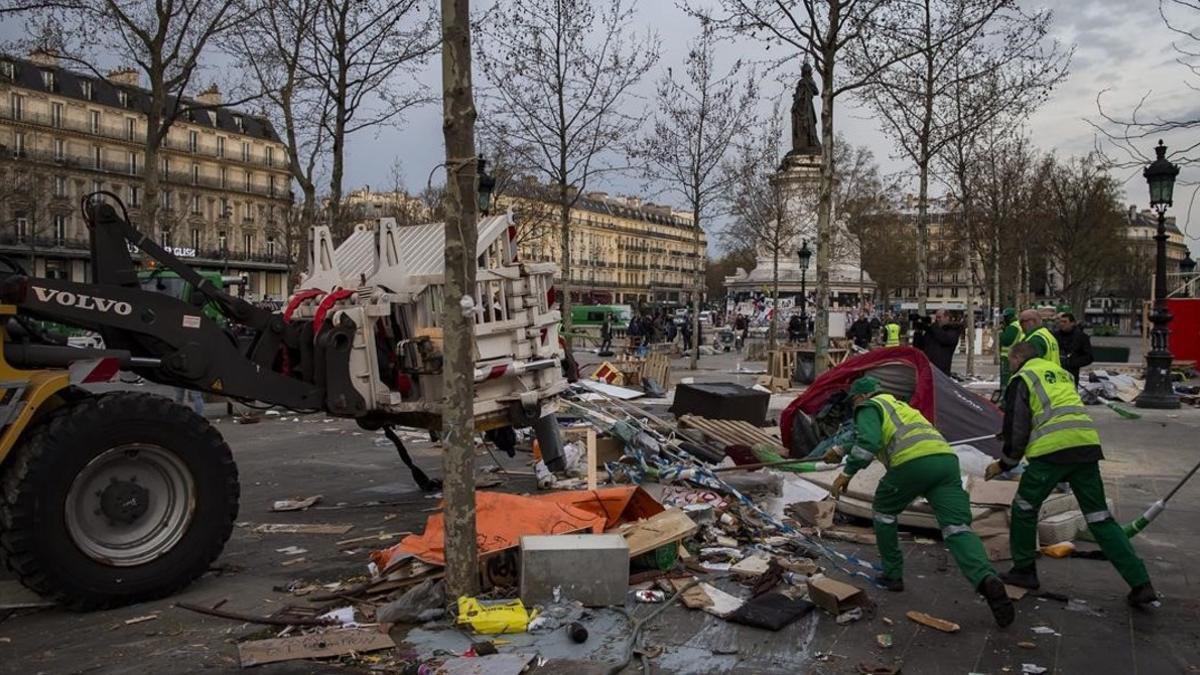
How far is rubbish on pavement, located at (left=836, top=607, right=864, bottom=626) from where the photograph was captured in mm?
5566

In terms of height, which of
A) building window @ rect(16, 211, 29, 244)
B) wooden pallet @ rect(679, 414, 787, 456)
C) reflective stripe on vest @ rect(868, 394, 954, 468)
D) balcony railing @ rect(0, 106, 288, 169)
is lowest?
wooden pallet @ rect(679, 414, 787, 456)

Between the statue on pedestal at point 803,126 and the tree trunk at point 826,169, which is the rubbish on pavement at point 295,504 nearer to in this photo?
the tree trunk at point 826,169

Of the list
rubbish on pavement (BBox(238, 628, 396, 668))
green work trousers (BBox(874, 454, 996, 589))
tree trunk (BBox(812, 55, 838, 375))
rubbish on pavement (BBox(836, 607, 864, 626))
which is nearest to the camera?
rubbish on pavement (BBox(238, 628, 396, 668))

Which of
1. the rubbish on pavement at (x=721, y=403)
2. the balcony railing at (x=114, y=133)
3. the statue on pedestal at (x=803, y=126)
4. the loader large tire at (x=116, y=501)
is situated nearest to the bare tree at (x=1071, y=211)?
the statue on pedestal at (x=803, y=126)

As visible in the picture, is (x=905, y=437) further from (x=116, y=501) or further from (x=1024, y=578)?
(x=116, y=501)

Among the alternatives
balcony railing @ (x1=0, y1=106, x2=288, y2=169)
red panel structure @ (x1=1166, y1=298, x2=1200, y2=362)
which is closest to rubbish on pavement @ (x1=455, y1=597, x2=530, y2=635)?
red panel structure @ (x1=1166, y1=298, x2=1200, y2=362)

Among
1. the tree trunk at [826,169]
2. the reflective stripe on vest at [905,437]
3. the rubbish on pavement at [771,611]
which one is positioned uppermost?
the tree trunk at [826,169]

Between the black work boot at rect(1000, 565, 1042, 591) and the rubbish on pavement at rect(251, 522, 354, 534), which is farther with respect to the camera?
the rubbish on pavement at rect(251, 522, 354, 534)

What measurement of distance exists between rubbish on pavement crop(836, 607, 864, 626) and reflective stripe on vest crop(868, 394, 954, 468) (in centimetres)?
99

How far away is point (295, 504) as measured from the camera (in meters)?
9.08

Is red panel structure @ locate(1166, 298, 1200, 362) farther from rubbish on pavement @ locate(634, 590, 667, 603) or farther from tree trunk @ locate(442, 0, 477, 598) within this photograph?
tree trunk @ locate(442, 0, 477, 598)

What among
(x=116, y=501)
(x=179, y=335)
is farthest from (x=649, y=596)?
(x=179, y=335)

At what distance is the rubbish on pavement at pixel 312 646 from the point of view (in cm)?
491

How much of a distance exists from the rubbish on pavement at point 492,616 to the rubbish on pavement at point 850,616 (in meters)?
1.86
